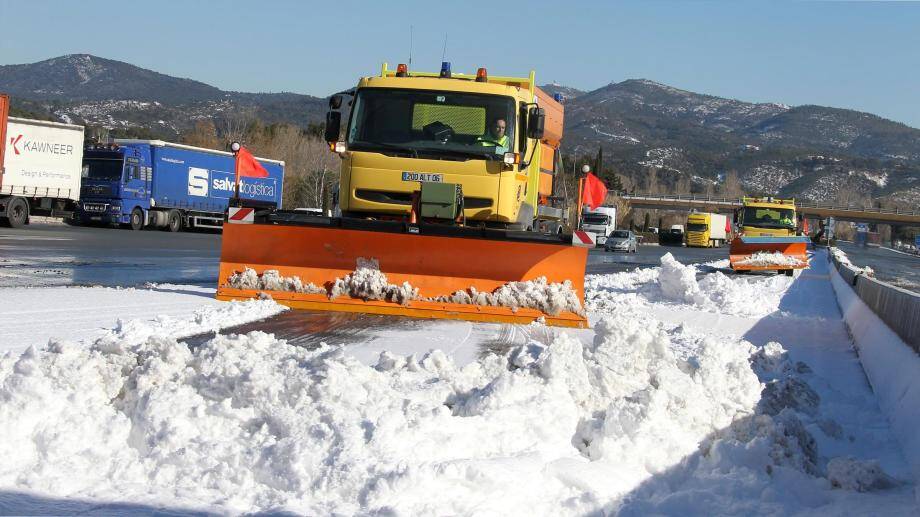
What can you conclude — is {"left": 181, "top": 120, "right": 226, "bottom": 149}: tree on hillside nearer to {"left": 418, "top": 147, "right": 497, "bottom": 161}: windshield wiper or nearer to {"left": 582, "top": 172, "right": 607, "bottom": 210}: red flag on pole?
{"left": 582, "top": 172, "right": 607, "bottom": 210}: red flag on pole

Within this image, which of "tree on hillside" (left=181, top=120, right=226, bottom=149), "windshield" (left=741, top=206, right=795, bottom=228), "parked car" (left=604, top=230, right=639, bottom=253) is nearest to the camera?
"windshield" (left=741, top=206, right=795, bottom=228)

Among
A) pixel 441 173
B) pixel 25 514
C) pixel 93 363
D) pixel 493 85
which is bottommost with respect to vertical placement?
pixel 25 514

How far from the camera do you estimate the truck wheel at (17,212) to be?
104 ft

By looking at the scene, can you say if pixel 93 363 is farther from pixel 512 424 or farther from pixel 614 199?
pixel 614 199

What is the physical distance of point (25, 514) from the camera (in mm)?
3922

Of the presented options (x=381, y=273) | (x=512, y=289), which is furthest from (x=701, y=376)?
(x=381, y=273)

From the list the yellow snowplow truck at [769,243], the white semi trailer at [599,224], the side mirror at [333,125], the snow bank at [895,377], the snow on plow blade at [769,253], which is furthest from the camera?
the white semi trailer at [599,224]

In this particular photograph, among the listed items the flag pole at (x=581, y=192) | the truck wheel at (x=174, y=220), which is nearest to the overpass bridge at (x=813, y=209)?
the truck wheel at (x=174, y=220)

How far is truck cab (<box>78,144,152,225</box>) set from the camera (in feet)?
126

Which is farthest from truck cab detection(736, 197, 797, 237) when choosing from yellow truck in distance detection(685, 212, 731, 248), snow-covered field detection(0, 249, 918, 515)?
yellow truck in distance detection(685, 212, 731, 248)

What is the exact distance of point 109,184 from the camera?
126 ft

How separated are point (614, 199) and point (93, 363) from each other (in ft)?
384

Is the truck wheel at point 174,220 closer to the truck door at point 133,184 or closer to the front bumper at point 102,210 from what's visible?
the truck door at point 133,184

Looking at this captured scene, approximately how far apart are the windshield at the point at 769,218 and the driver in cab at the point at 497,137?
24128mm
